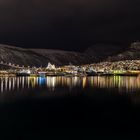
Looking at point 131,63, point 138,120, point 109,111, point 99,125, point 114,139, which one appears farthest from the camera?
point 131,63

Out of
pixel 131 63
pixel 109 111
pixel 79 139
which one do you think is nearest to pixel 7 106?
pixel 109 111

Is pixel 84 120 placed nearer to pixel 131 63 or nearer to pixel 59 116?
pixel 59 116

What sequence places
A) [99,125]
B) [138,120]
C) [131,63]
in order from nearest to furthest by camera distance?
[99,125] → [138,120] → [131,63]

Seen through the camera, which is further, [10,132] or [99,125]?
[99,125]

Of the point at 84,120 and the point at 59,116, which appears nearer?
the point at 84,120

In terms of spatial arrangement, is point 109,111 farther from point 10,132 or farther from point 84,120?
point 10,132

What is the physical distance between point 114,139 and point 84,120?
5554 millimetres

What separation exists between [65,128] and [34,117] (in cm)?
439

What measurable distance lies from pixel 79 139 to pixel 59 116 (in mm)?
7019

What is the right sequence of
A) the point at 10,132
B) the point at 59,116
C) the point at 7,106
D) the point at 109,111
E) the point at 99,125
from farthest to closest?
the point at 7,106 → the point at 109,111 → the point at 59,116 → the point at 99,125 → the point at 10,132

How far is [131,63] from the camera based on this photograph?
6841 inches

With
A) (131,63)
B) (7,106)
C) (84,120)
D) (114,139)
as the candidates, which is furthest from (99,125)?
(131,63)

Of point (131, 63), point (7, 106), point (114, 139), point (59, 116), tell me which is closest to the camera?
point (114, 139)

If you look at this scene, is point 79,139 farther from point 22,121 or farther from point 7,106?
point 7,106
